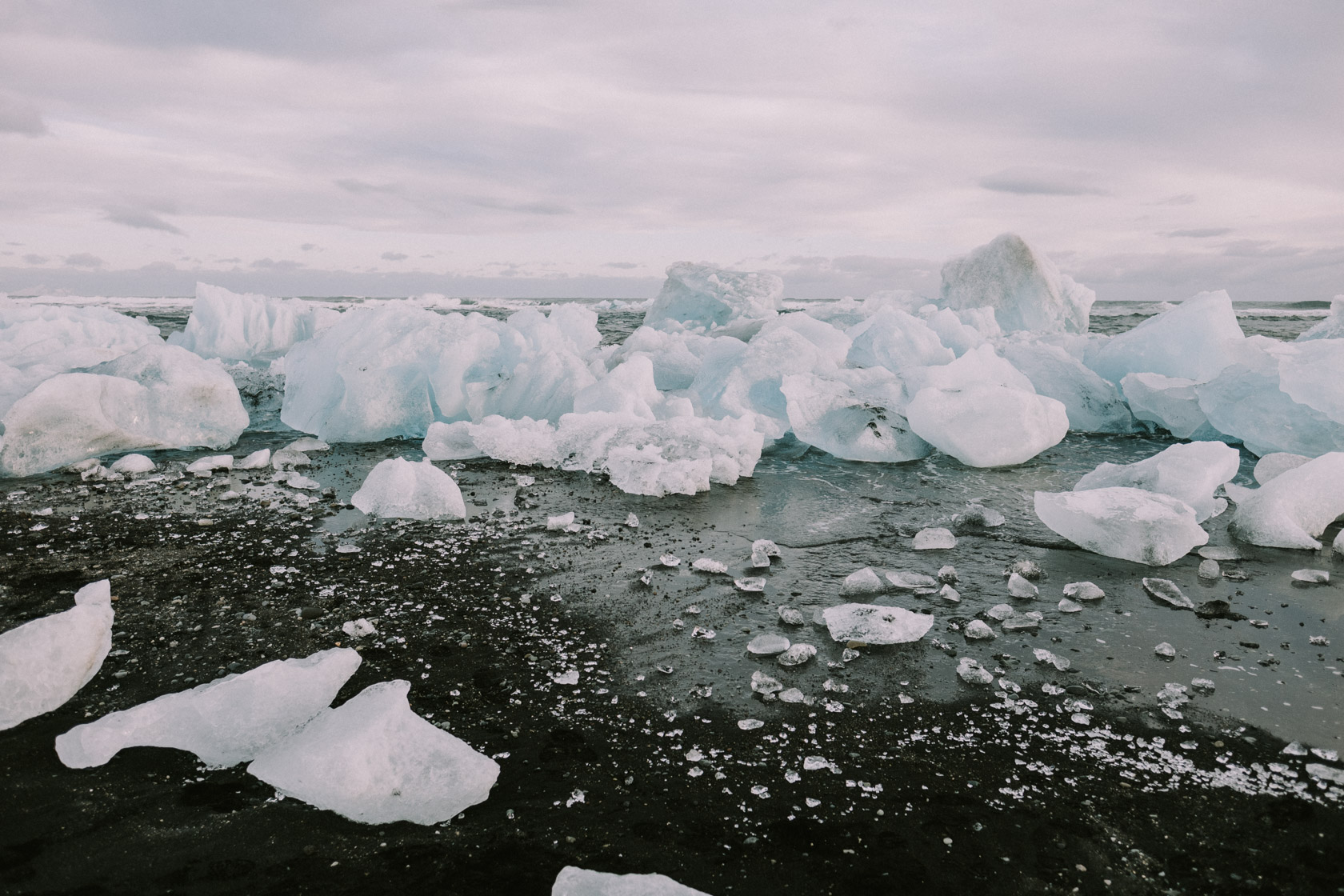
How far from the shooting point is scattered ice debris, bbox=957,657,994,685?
2023 mm

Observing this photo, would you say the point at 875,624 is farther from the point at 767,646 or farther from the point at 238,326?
the point at 238,326

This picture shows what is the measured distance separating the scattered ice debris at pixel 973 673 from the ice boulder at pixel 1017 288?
Result: 879 cm

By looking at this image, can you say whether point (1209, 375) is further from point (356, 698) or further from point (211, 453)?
point (211, 453)

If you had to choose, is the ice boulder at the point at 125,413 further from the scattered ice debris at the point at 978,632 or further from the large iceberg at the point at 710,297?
the large iceberg at the point at 710,297

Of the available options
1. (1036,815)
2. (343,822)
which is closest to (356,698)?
(343,822)

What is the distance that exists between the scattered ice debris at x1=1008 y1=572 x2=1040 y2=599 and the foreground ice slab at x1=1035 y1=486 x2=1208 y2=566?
54 centimetres

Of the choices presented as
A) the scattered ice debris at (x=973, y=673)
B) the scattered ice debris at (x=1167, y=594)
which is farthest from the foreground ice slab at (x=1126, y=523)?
the scattered ice debris at (x=973, y=673)

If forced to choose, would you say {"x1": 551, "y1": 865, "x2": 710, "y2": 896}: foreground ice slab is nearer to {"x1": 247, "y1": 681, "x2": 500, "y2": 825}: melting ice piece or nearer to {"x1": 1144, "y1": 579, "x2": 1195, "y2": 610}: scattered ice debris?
{"x1": 247, "y1": 681, "x2": 500, "y2": 825}: melting ice piece

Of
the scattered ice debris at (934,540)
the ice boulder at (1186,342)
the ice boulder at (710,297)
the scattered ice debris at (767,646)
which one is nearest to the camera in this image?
the scattered ice debris at (767,646)

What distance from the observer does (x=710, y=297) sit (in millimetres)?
10734

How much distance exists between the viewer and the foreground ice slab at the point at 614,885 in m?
1.26

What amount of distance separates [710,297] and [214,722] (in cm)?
950

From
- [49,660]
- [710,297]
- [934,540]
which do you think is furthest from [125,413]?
[710,297]

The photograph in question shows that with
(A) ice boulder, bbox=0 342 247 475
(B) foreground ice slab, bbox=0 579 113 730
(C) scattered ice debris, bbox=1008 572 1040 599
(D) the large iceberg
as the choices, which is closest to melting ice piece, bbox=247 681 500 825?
(B) foreground ice slab, bbox=0 579 113 730
